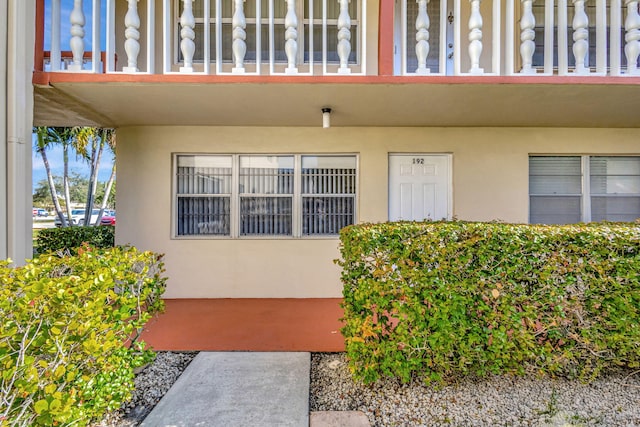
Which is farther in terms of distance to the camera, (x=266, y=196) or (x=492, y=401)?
(x=266, y=196)

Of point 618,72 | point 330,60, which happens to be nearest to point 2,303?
point 330,60

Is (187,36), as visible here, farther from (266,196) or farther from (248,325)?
(248,325)

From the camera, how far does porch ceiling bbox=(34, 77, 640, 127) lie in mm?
3689

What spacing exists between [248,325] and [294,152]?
2.76 meters

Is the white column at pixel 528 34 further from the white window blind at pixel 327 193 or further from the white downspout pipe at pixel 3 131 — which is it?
the white downspout pipe at pixel 3 131

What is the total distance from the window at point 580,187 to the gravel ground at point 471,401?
3.17 meters

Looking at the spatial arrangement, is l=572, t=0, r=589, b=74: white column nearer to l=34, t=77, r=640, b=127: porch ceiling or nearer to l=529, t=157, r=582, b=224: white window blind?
l=34, t=77, r=640, b=127: porch ceiling

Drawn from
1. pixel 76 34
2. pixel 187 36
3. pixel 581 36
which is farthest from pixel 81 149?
pixel 581 36

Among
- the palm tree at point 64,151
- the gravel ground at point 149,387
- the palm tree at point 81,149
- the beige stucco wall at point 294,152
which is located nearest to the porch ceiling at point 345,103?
the beige stucco wall at point 294,152

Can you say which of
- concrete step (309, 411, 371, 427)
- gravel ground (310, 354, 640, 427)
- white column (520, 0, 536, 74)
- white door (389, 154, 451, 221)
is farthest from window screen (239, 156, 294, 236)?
white column (520, 0, 536, 74)

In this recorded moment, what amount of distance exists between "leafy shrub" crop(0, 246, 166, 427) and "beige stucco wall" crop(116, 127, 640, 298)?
2767 millimetres

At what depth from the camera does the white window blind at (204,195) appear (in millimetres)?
5383

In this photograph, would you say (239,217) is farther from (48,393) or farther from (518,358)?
(518,358)

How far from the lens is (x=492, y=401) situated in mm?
2566
